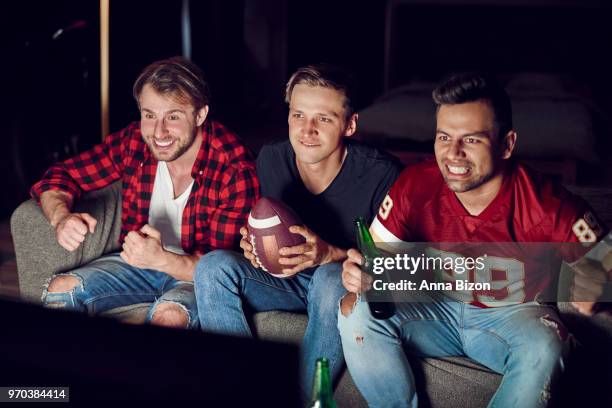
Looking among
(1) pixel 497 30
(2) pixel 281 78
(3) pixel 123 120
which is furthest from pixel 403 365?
(2) pixel 281 78

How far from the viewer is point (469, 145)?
1585 millimetres

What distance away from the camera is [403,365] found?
155 centimetres

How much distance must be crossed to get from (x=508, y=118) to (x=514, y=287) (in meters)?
0.39


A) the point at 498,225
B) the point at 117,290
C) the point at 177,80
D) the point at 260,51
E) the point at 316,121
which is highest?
the point at 260,51

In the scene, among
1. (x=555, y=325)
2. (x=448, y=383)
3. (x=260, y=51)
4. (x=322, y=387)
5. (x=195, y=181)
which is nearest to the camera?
(x=322, y=387)

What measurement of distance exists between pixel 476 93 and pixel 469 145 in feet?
0.38

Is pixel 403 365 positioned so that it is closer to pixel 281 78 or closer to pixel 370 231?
pixel 370 231

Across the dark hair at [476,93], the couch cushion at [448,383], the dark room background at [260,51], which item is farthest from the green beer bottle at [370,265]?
the dark room background at [260,51]

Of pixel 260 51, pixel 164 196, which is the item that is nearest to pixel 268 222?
pixel 164 196

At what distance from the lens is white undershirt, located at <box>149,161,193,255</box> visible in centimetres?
196

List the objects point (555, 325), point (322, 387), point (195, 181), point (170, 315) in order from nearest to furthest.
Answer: point (322, 387), point (555, 325), point (170, 315), point (195, 181)

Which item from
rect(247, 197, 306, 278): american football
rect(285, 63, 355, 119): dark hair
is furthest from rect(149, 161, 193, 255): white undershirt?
rect(285, 63, 355, 119): dark hair

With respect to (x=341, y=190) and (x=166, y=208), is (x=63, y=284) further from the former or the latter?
(x=341, y=190)

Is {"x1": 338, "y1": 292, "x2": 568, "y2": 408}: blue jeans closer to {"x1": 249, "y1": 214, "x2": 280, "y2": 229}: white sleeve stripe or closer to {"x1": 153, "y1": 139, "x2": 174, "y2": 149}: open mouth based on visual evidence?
{"x1": 249, "y1": 214, "x2": 280, "y2": 229}: white sleeve stripe
